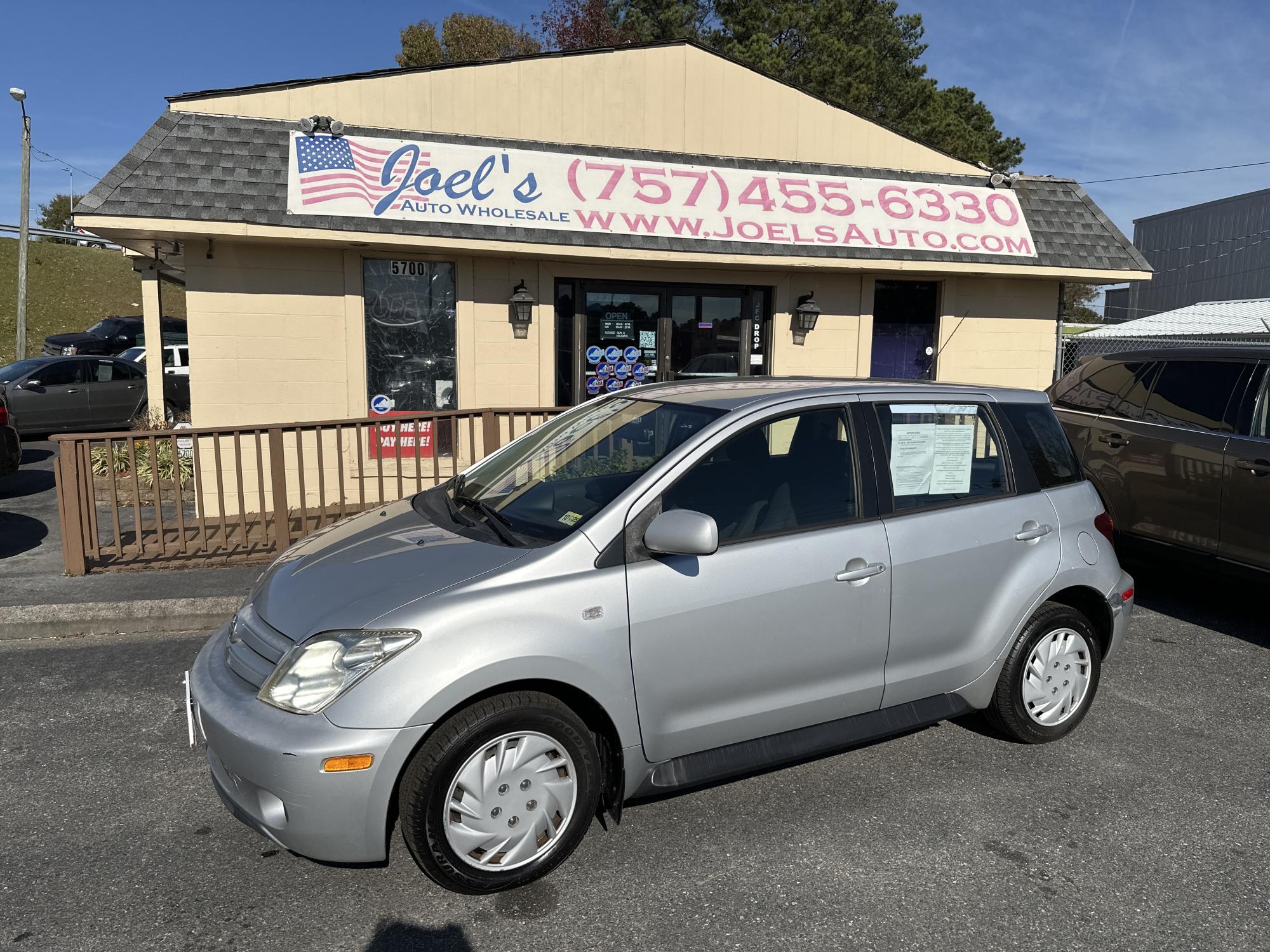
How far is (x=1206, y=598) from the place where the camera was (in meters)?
6.87

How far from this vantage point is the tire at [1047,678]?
4113mm

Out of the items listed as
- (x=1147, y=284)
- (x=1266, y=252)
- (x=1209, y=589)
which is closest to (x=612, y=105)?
(x=1209, y=589)

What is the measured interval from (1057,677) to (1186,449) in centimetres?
283

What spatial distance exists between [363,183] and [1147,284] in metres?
41.9

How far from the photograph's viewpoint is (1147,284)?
4128 centimetres

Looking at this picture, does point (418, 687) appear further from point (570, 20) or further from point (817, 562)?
point (570, 20)

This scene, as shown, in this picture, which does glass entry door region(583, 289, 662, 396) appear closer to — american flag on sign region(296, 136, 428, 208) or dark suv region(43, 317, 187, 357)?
american flag on sign region(296, 136, 428, 208)

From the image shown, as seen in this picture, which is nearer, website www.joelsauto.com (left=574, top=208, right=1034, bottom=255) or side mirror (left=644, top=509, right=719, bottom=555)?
side mirror (left=644, top=509, right=719, bottom=555)

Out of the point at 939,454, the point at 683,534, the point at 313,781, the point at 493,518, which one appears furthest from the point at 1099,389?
the point at 313,781

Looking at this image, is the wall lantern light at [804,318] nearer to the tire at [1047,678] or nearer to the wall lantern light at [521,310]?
the wall lantern light at [521,310]

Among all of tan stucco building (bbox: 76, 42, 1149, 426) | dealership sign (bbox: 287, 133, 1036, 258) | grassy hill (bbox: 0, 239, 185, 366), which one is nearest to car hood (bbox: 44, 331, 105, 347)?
grassy hill (bbox: 0, 239, 185, 366)

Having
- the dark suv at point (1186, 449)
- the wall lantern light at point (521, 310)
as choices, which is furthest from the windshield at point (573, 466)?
the wall lantern light at point (521, 310)

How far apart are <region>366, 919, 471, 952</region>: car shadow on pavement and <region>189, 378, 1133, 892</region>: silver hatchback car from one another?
0.18m

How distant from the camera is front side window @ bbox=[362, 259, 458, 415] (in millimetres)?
9602
